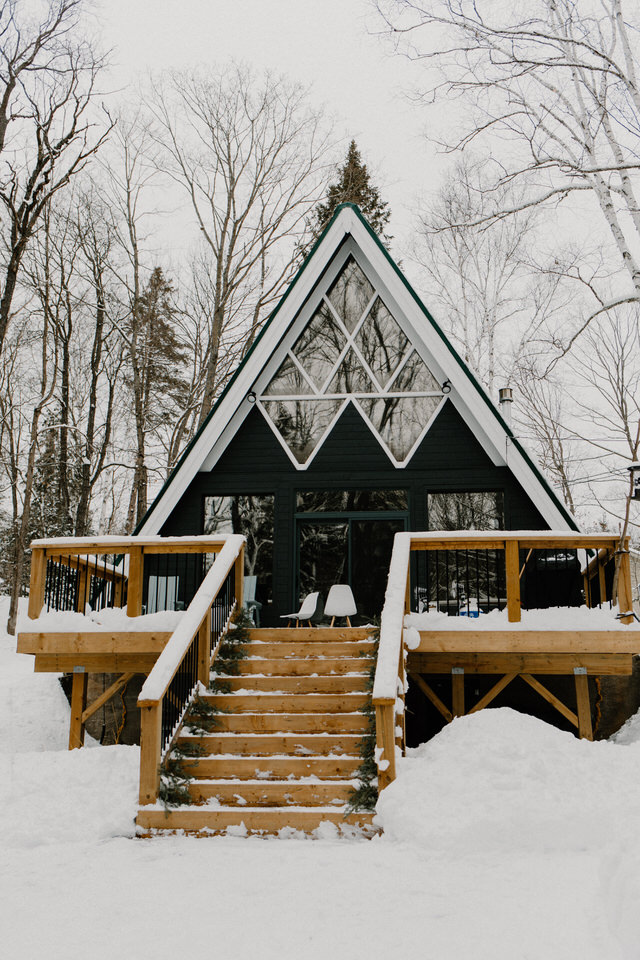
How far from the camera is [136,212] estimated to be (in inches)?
856

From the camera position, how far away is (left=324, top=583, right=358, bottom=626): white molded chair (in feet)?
29.7

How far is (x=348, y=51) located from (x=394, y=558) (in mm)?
8397

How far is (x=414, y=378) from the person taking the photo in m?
10.5

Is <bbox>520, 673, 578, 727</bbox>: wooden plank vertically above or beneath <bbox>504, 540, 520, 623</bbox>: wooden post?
beneath

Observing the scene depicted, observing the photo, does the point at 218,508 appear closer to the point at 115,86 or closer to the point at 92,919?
the point at 92,919

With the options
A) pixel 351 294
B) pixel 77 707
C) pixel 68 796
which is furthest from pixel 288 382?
pixel 68 796

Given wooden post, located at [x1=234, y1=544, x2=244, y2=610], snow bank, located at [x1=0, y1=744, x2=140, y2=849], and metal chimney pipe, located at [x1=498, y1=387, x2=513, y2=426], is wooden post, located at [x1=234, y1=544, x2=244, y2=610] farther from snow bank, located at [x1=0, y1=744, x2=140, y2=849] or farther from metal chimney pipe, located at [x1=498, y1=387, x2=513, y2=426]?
metal chimney pipe, located at [x1=498, y1=387, x2=513, y2=426]

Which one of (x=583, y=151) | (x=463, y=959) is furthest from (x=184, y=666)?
(x=583, y=151)

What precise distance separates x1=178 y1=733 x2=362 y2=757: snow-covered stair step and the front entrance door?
13.7 ft

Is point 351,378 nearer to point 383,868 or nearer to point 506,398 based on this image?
point 506,398

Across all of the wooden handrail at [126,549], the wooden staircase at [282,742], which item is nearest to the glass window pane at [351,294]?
the wooden handrail at [126,549]

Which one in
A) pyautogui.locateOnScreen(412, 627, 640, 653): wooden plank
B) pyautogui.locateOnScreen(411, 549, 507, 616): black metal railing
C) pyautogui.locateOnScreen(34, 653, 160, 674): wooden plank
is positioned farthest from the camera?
pyautogui.locateOnScreen(411, 549, 507, 616): black metal railing

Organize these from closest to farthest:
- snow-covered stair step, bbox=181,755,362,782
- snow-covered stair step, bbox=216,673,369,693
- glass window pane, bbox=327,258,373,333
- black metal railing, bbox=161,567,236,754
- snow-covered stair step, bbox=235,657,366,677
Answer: snow-covered stair step, bbox=181,755,362,782
black metal railing, bbox=161,567,236,754
snow-covered stair step, bbox=216,673,369,693
snow-covered stair step, bbox=235,657,366,677
glass window pane, bbox=327,258,373,333

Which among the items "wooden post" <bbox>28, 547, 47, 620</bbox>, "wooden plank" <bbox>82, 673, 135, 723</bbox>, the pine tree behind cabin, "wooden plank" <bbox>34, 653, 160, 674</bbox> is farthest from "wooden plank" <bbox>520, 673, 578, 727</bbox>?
the pine tree behind cabin
